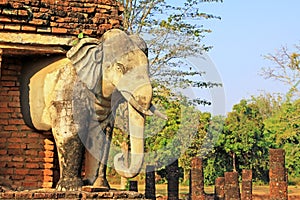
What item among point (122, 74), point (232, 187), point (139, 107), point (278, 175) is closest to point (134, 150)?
point (139, 107)

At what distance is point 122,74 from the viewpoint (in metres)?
6.74

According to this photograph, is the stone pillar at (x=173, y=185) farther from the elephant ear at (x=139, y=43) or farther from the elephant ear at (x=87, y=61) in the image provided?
the elephant ear at (x=87, y=61)

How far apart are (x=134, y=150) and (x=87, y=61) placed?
1.14 meters

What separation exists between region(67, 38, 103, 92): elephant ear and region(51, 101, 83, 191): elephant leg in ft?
1.12

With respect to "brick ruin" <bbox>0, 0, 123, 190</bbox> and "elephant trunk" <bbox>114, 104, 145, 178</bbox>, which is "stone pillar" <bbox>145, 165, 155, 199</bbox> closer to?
"brick ruin" <bbox>0, 0, 123, 190</bbox>

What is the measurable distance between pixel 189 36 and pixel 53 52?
1155 cm

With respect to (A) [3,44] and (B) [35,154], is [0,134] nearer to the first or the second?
(B) [35,154]

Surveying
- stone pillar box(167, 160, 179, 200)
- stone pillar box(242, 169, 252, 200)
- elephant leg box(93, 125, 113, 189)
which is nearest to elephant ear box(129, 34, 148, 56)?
elephant leg box(93, 125, 113, 189)

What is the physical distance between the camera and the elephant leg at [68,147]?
262 inches

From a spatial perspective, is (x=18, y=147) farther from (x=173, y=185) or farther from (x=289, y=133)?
(x=289, y=133)

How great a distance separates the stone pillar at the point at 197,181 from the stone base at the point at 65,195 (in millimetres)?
11681

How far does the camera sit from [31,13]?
6887 millimetres

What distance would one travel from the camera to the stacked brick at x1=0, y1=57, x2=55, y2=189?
23.2ft

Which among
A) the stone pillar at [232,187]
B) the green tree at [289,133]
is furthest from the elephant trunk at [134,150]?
the green tree at [289,133]
